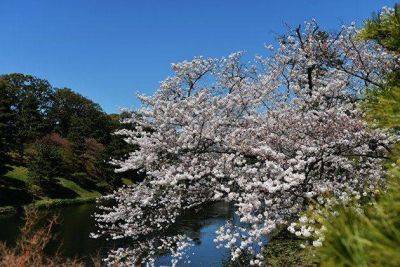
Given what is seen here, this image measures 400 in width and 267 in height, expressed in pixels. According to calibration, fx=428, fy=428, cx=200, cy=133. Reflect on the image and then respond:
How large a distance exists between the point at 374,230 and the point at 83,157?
212ft

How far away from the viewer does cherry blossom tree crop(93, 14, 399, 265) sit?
34.7 feet

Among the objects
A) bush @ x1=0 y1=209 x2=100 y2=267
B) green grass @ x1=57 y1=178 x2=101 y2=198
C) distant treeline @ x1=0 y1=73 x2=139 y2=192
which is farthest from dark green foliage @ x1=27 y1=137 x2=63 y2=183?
bush @ x1=0 y1=209 x2=100 y2=267

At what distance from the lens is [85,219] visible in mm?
40406

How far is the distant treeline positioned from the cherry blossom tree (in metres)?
34.6

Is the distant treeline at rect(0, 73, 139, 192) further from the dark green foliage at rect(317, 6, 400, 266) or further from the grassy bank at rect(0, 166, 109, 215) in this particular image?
the dark green foliage at rect(317, 6, 400, 266)

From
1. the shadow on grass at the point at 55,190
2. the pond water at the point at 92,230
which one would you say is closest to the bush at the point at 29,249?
the pond water at the point at 92,230

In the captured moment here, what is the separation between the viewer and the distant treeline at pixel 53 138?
5147 cm

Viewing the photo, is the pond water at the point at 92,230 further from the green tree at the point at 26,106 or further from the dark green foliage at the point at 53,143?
the green tree at the point at 26,106

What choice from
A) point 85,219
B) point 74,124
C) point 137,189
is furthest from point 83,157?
point 137,189

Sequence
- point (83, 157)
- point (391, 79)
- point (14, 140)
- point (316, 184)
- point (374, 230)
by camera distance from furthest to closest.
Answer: point (83, 157) < point (14, 140) < point (316, 184) < point (391, 79) < point (374, 230)

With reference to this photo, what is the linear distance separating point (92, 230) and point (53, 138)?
120 feet

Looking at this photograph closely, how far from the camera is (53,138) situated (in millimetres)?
67438

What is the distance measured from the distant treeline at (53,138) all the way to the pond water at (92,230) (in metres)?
8.61

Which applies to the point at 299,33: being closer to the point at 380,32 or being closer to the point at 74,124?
the point at 380,32
